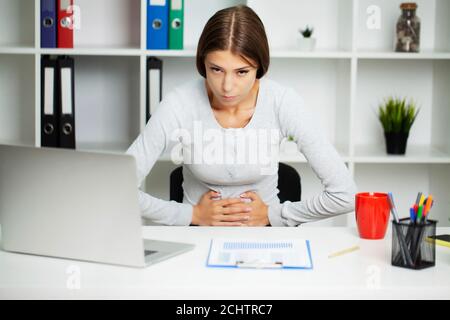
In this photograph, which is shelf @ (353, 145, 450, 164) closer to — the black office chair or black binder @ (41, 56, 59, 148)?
the black office chair

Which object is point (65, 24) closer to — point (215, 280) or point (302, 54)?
point (302, 54)

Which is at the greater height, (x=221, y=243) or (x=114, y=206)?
(x=114, y=206)

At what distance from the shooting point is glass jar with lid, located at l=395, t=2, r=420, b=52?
312cm

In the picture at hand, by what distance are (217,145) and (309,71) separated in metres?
1.17

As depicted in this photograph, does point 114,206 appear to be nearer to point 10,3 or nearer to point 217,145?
point 217,145

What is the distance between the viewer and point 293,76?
337 cm

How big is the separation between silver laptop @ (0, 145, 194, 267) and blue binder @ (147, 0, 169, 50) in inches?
60.4

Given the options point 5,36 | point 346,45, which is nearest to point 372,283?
point 346,45

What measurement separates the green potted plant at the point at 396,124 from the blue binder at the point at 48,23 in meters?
1.49

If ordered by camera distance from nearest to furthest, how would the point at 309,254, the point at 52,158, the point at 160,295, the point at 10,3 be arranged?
the point at 160,295 → the point at 52,158 → the point at 309,254 → the point at 10,3

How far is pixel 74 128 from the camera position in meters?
3.07

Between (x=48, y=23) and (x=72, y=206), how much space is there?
170 cm

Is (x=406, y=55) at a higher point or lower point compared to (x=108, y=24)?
lower

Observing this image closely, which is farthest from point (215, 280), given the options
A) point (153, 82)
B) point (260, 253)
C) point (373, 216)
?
point (153, 82)
